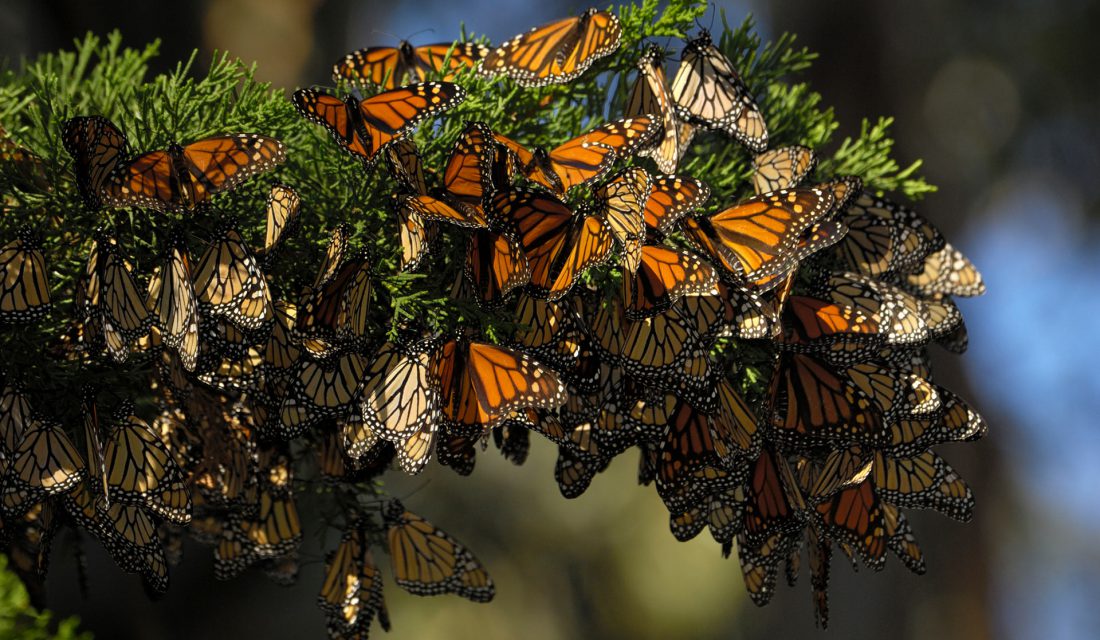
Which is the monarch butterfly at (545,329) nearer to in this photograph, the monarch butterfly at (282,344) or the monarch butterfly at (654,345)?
the monarch butterfly at (654,345)

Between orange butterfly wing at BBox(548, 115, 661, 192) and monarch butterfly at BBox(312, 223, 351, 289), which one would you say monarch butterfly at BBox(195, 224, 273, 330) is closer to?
monarch butterfly at BBox(312, 223, 351, 289)

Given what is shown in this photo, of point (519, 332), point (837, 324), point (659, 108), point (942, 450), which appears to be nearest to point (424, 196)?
point (519, 332)

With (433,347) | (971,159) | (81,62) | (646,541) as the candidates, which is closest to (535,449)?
(646,541)

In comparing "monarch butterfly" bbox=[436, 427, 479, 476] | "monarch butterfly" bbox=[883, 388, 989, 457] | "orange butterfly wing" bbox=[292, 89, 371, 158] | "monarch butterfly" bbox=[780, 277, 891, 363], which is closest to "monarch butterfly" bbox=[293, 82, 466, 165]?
"orange butterfly wing" bbox=[292, 89, 371, 158]

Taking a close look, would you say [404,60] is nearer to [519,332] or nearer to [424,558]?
[519,332]

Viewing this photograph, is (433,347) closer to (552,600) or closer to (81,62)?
(81,62)
